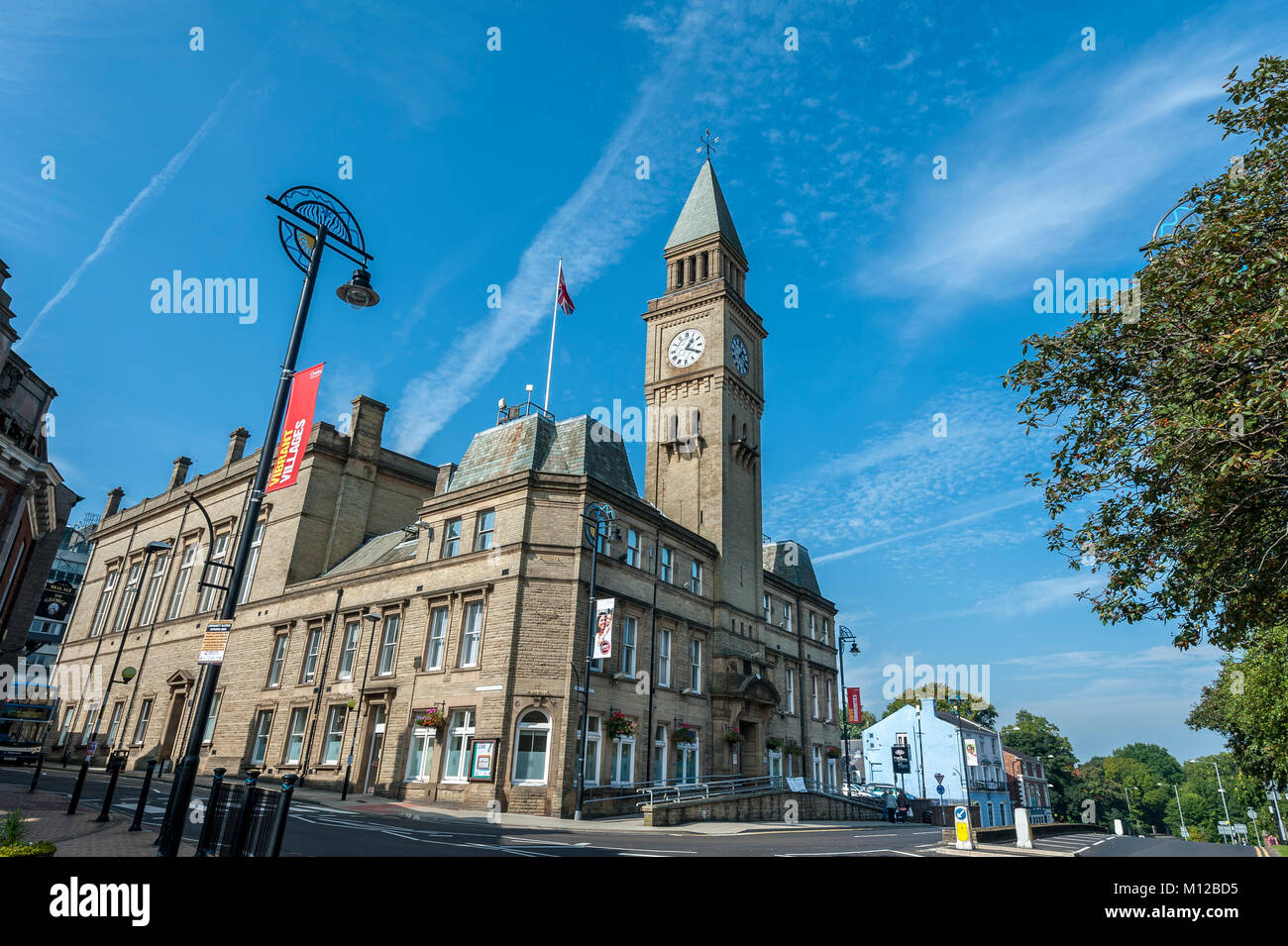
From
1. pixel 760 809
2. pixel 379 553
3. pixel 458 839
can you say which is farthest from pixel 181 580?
pixel 458 839

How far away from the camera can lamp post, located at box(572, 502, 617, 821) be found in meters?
26.0

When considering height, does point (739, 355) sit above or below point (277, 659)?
above

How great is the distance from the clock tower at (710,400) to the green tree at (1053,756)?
241ft

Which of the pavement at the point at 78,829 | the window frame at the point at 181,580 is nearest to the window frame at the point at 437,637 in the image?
the pavement at the point at 78,829

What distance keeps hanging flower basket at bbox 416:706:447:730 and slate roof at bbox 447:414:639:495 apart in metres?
9.63

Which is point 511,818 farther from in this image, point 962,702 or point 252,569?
point 962,702

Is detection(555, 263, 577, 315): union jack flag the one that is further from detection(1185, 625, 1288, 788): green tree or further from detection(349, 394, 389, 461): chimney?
detection(1185, 625, 1288, 788): green tree

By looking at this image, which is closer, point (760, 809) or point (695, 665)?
point (760, 809)

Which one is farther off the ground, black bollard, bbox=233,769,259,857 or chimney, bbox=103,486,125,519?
chimney, bbox=103,486,125,519

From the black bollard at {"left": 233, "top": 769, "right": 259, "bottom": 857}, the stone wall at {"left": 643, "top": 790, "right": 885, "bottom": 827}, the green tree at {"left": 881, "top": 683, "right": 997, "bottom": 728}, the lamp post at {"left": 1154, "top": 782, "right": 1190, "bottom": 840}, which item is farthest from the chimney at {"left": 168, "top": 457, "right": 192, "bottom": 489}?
the lamp post at {"left": 1154, "top": 782, "right": 1190, "bottom": 840}

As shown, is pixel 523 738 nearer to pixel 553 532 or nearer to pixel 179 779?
pixel 553 532

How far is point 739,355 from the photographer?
4262 cm

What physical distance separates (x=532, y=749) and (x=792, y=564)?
1075 inches
